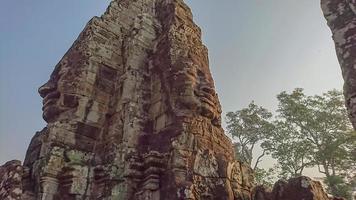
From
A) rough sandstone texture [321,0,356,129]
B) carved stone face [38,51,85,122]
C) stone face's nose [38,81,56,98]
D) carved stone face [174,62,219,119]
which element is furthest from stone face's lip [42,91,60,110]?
rough sandstone texture [321,0,356,129]

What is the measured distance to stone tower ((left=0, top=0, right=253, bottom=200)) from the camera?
265 inches

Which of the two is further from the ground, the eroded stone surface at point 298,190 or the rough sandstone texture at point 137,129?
the rough sandstone texture at point 137,129

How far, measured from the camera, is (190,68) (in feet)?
26.6

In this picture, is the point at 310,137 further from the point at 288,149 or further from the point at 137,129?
the point at 137,129

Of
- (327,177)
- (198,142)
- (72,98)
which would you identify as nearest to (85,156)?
(72,98)

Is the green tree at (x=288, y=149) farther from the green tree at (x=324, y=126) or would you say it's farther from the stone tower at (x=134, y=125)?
the stone tower at (x=134, y=125)

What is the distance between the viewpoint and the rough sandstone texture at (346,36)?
3580 millimetres

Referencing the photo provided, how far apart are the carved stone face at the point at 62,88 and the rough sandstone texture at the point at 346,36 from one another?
627 centimetres

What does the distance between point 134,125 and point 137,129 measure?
122 millimetres

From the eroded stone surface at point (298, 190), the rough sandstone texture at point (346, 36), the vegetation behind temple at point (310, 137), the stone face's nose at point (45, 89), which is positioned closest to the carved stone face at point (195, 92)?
the eroded stone surface at point (298, 190)

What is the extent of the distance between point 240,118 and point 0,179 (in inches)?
811

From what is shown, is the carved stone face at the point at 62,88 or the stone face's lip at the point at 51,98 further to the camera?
the stone face's lip at the point at 51,98

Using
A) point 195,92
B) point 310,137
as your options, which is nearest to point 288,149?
point 310,137

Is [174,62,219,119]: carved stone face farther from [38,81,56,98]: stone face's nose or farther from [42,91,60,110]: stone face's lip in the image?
[38,81,56,98]: stone face's nose
